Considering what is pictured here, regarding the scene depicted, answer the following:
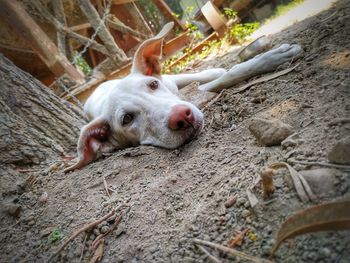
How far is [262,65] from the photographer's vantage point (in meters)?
2.85

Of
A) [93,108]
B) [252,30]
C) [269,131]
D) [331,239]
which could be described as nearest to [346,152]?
[331,239]

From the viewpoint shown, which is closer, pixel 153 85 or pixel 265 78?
pixel 265 78

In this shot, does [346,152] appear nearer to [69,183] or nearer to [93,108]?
[69,183]

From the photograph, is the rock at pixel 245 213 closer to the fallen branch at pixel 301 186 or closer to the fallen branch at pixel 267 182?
the fallen branch at pixel 267 182

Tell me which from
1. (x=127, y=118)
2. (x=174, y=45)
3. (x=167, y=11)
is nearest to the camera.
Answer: (x=127, y=118)

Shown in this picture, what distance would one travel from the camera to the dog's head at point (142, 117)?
2434 mm

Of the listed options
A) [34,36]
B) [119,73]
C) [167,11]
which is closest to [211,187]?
[119,73]

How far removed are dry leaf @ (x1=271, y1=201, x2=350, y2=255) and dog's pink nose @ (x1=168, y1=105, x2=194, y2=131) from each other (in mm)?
1496

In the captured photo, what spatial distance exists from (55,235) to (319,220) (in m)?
1.60

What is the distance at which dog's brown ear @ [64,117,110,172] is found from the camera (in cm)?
296

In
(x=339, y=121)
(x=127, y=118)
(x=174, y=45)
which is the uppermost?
(x=127, y=118)

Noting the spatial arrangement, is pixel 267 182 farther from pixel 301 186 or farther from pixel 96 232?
pixel 96 232

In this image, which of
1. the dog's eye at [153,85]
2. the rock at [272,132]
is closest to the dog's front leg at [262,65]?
the dog's eye at [153,85]

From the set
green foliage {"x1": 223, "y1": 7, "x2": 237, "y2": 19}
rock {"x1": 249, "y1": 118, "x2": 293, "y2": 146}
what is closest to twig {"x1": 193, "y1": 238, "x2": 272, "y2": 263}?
rock {"x1": 249, "y1": 118, "x2": 293, "y2": 146}
